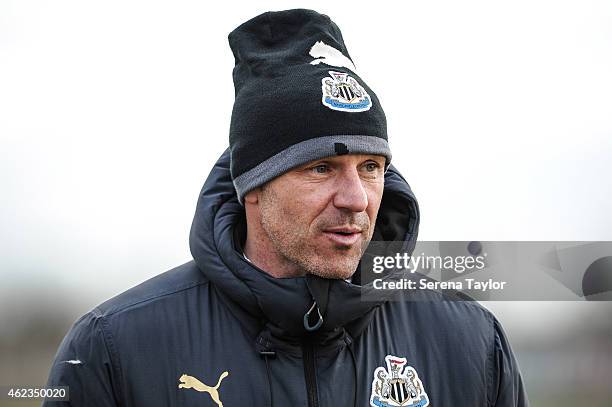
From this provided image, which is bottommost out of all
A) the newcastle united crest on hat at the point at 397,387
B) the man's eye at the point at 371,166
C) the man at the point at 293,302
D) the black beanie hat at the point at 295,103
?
the newcastle united crest on hat at the point at 397,387

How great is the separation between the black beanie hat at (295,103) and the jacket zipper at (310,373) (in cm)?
61

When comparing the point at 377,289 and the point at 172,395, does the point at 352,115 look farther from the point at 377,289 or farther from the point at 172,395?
the point at 172,395

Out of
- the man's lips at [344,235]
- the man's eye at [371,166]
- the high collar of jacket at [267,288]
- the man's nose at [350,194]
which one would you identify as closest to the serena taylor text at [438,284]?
the high collar of jacket at [267,288]

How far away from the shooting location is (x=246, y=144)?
3.33 meters

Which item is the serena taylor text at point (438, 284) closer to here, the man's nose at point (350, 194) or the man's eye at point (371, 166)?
the man's nose at point (350, 194)

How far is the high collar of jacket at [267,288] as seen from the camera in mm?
3059

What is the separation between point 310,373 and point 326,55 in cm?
117

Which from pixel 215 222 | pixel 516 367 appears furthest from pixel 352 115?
pixel 516 367

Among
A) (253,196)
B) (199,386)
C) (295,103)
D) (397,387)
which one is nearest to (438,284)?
(397,387)

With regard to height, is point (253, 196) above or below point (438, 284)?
above

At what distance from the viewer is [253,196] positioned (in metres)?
3.35

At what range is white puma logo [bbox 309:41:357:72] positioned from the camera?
3.38 meters

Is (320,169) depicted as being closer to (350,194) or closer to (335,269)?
(350,194)

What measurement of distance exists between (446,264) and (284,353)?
102 centimetres
